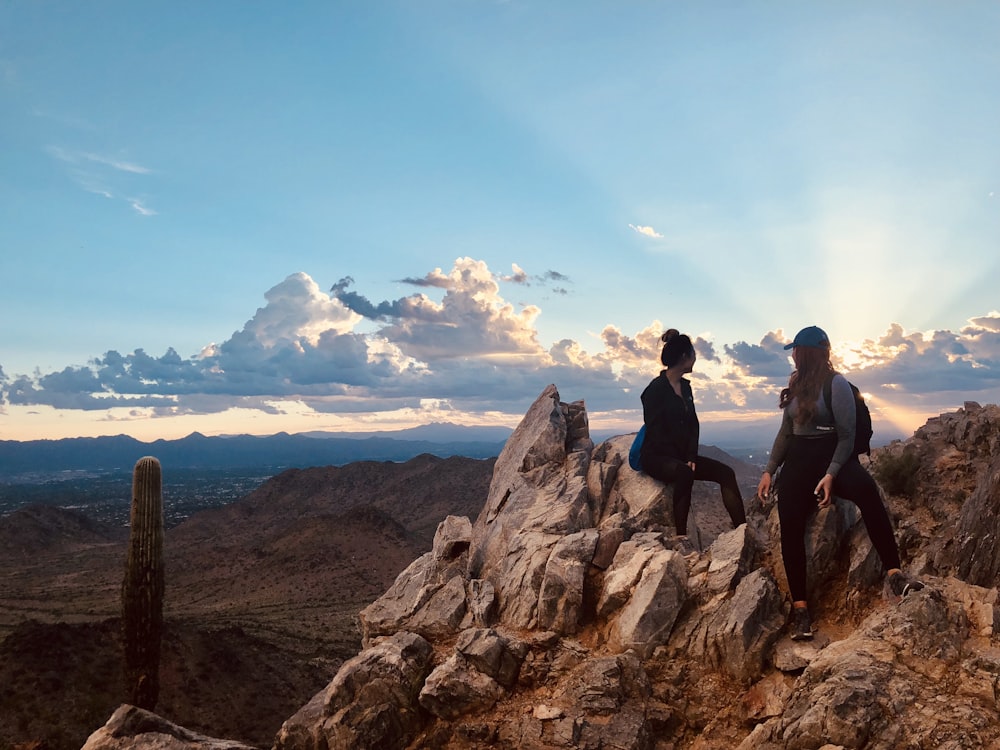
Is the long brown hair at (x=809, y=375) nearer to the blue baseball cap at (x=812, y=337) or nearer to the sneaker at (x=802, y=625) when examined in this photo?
the blue baseball cap at (x=812, y=337)

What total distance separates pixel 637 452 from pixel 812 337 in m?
4.82

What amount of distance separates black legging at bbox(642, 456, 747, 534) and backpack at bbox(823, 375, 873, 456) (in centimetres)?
309

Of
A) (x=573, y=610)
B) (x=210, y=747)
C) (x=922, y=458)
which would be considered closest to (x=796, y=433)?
(x=573, y=610)

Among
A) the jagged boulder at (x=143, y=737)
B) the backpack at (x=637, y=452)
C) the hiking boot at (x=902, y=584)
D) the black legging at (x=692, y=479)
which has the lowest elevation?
the jagged boulder at (x=143, y=737)

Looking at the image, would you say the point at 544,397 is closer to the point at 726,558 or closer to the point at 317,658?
the point at 726,558

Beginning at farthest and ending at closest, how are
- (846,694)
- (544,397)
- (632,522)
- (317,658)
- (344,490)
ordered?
(344,490), (317,658), (544,397), (632,522), (846,694)

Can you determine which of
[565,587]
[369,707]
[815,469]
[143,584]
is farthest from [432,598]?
[815,469]

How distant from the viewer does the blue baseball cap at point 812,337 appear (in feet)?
31.1

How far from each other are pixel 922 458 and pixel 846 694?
14.9 m

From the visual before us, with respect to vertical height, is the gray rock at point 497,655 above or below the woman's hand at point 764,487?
below

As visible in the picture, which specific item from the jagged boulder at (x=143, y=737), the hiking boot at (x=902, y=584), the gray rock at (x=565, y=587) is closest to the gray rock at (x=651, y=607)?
the gray rock at (x=565, y=587)

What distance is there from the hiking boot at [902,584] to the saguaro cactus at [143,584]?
1436 cm

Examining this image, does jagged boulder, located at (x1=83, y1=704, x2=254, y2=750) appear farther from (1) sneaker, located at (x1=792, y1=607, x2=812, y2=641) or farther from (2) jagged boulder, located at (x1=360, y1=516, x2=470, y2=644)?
(1) sneaker, located at (x1=792, y1=607, x2=812, y2=641)

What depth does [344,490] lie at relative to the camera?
151 m
